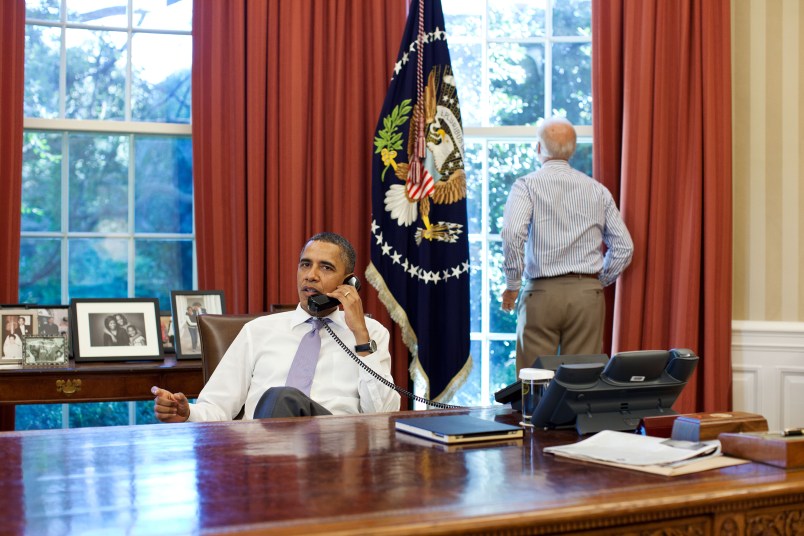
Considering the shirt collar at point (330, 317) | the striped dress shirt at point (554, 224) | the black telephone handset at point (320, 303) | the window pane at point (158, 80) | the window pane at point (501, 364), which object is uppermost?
the window pane at point (158, 80)

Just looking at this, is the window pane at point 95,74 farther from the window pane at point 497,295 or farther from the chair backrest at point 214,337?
the window pane at point 497,295

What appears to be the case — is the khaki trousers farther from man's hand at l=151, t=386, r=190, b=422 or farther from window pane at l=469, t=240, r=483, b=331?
man's hand at l=151, t=386, r=190, b=422

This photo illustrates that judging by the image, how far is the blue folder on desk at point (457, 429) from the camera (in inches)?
74.1

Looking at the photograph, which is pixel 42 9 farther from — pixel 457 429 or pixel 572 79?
pixel 457 429

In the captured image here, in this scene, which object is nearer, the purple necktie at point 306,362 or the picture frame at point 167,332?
the purple necktie at point 306,362

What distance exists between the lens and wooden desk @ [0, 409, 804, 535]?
1.28 meters

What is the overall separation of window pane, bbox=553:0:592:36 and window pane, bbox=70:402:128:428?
292 centimetres

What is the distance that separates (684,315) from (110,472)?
3345 mm

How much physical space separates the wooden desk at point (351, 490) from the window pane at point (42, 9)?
9.57ft

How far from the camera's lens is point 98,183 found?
4.28 metres

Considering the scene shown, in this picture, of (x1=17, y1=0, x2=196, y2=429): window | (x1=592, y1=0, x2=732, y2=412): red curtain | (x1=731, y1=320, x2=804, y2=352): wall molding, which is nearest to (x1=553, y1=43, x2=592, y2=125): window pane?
(x1=592, y1=0, x2=732, y2=412): red curtain

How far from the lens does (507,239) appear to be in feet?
13.4

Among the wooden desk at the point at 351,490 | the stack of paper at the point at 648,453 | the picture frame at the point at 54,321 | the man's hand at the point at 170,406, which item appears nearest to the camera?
the wooden desk at the point at 351,490

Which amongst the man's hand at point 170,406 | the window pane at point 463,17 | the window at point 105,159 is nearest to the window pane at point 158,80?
A: the window at point 105,159
